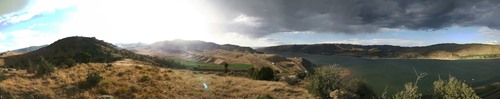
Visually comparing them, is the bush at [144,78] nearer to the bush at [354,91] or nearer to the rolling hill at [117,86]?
the rolling hill at [117,86]

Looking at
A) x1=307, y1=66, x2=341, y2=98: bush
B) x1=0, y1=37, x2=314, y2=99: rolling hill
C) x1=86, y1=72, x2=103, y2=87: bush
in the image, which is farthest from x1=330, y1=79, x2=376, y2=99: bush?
x1=86, y1=72, x2=103, y2=87: bush

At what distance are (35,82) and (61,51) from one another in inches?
3793

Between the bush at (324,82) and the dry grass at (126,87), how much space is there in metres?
1.57

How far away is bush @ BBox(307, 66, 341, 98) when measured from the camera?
4100 centimetres

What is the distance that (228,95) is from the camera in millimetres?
35594

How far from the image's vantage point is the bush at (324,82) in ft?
135

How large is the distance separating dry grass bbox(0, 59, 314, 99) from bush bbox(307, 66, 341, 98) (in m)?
1.57

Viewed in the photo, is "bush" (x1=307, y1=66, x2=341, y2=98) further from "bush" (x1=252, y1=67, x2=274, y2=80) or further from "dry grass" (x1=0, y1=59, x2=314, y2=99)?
"bush" (x1=252, y1=67, x2=274, y2=80)

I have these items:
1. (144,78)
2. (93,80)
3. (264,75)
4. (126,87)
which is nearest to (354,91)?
(264,75)

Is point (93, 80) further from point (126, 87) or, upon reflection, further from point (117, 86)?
point (126, 87)

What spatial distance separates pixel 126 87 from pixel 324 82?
24.2 m

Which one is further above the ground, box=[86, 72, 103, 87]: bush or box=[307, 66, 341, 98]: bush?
box=[86, 72, 103, 87]: bush

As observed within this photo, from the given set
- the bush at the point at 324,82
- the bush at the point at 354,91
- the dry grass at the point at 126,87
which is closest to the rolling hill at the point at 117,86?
the dry grass at the point at 126,87

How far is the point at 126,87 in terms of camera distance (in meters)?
31.5
